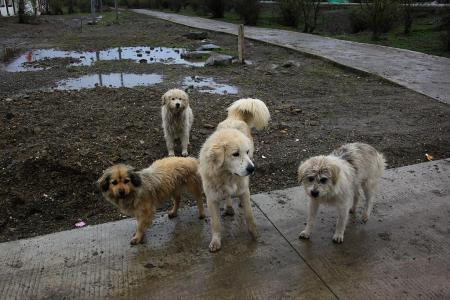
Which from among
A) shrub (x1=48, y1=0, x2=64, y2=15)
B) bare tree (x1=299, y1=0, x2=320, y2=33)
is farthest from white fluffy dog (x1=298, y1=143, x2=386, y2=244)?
shrub (x1=48, y1=0, x2=64, y2=15)

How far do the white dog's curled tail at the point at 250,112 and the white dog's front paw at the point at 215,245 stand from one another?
1.89 m

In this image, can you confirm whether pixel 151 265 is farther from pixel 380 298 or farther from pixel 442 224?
pixel 442 224

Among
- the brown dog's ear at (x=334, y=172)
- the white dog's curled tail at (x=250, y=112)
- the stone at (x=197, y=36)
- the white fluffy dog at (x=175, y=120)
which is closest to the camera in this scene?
the brown dog's ear at (x=334, y=172)

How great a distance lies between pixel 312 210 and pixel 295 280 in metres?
0.80

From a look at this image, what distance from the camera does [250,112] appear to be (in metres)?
5.49

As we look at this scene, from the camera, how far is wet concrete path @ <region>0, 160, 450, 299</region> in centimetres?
349

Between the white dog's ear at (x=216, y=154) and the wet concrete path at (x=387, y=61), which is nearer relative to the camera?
the white dog's ear at (x=216, y=154)

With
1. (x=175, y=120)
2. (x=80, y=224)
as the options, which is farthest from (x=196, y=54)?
(x=80, y=224)

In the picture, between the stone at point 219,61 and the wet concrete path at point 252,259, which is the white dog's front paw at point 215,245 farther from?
the stone at point 219,61

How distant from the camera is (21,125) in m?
7.05

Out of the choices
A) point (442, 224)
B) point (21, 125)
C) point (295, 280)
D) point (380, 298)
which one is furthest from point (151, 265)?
point (21, 125)

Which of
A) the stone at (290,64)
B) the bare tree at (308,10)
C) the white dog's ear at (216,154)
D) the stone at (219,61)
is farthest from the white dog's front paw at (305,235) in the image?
the bare tree at (308,10)

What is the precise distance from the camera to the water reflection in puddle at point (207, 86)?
32.2 feet

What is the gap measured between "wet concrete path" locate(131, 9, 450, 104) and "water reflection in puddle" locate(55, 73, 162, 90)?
544 centimetres
